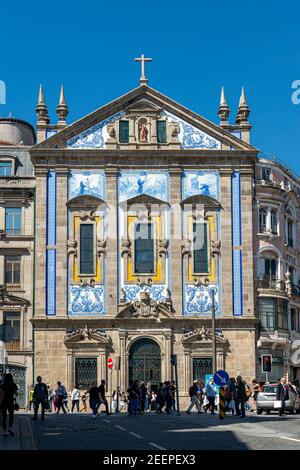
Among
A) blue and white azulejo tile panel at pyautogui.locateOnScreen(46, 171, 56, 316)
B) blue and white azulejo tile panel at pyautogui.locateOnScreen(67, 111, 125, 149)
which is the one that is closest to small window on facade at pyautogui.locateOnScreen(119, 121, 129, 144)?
blue and white azulejo tile panel at pyautogui.locateOnScreen(67, 111, 125, 149)

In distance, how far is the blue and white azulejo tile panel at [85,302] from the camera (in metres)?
57.4

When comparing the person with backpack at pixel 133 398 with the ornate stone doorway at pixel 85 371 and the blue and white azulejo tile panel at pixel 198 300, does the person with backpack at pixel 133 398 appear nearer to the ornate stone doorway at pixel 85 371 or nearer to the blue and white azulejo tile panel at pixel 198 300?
the ornate stone doorway at pixel 85 371

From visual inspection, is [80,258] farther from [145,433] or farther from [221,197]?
[145,433]

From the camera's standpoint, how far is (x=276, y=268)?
72.8m

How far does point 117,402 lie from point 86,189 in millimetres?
13235

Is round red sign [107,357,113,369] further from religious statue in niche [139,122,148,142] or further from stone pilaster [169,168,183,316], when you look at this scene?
religious statue in niche [139,122,148,142]

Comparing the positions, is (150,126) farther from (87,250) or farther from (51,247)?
(51,247)

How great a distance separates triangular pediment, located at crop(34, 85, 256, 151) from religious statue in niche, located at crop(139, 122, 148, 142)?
0.38m

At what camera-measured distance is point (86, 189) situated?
193 feet

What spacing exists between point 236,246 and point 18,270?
1373 cm

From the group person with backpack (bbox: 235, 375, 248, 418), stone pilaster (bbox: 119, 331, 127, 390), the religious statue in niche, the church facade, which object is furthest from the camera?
the religious statue in niche

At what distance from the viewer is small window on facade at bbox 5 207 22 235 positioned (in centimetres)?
6300

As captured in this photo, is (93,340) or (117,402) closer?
(117,402)
